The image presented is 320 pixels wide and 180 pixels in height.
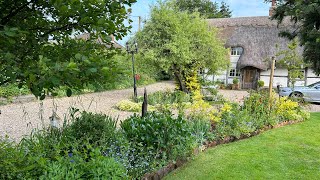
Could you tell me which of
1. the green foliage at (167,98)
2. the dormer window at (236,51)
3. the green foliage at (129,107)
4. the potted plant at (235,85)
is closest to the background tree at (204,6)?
the dormer window at (236,51)

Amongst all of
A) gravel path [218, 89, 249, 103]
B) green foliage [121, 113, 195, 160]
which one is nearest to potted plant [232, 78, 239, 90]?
gravel path [218, 89, 249, 103]

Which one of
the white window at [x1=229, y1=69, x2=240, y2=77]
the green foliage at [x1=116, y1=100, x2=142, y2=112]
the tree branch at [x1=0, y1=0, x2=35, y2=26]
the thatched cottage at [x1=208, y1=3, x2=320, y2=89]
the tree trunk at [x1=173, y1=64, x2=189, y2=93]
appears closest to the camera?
the tree branch at [x1=0, y1=0, x2=35, y2=26]

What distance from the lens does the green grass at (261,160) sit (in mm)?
4633

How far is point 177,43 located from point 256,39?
13.4 metres

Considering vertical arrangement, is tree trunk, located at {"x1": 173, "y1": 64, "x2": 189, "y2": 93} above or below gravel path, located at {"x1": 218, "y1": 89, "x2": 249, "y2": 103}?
above

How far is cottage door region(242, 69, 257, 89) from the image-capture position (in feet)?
75.8

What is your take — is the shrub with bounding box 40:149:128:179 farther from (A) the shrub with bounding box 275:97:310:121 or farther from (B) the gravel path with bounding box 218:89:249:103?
(B) the gravel path with bounding box 218:89:249:103

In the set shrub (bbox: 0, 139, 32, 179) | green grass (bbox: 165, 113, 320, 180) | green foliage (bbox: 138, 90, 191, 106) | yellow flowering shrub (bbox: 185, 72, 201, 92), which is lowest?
green grass (bbox: 165, 113, 320, 180)

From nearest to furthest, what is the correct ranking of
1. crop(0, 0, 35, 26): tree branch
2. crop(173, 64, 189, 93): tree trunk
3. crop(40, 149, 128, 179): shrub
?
crop(0, 0, 35, 26): tree branch < crop(40, 149, 128, 179): shrub < crop(173, 64, 189, 93): tree trunk

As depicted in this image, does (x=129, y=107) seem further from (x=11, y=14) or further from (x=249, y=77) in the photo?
(x=249, y=77)

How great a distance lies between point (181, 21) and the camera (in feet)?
44.9

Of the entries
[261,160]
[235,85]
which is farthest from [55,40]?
[235,85]

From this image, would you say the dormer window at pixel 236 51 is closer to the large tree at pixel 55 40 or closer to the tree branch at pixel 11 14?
the large tree at pixel 55 40

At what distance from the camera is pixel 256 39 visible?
23703mm
